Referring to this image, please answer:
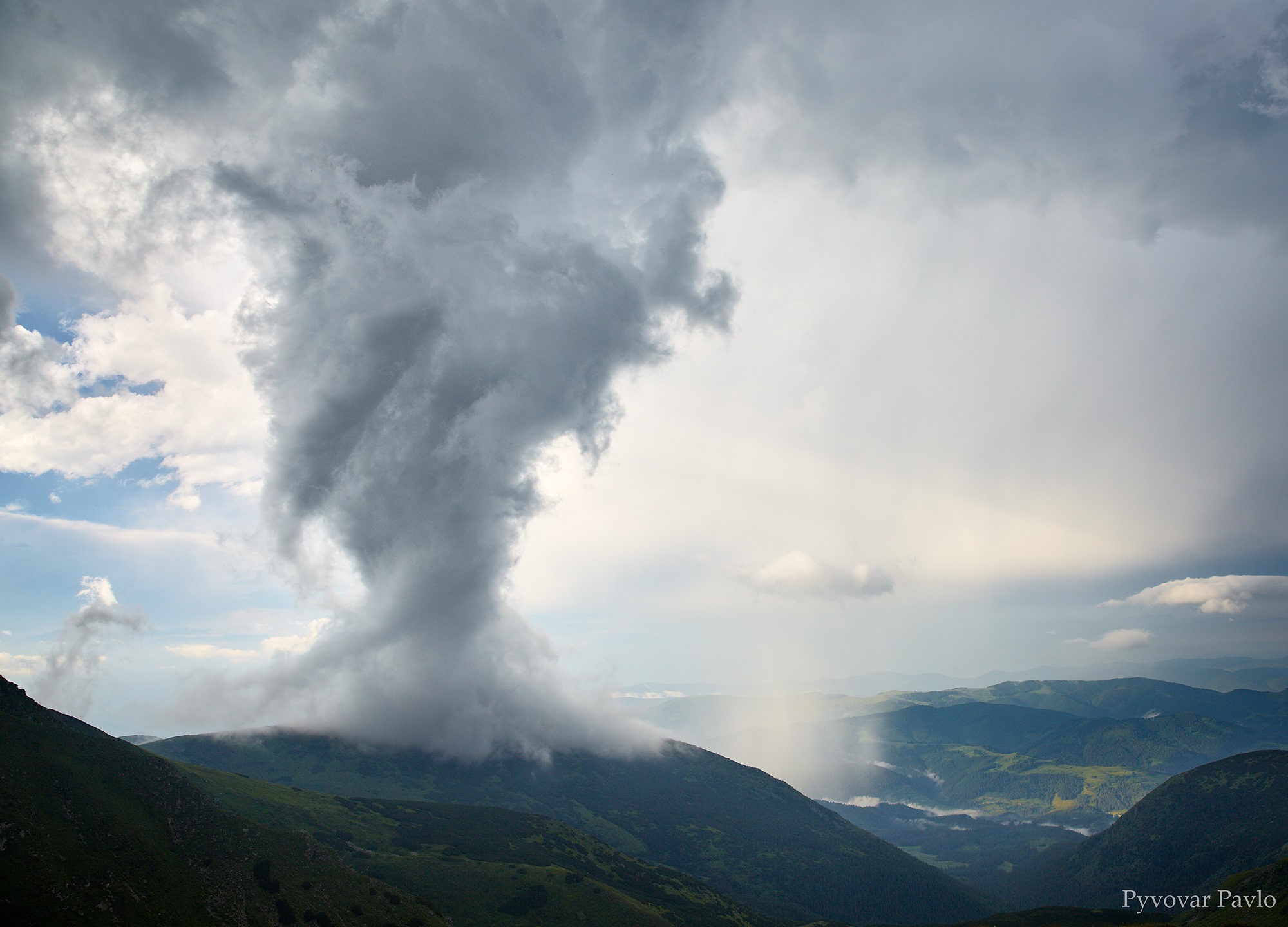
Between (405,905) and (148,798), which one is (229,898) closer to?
(148,798)

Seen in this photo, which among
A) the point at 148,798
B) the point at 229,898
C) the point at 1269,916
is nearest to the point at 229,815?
the point at 148,798

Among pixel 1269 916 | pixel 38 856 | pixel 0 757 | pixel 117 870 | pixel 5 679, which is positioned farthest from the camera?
pixel 1269 916

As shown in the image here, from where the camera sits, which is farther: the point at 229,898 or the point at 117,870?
the point at 229,898

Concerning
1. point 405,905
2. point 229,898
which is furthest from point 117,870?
point 405,905

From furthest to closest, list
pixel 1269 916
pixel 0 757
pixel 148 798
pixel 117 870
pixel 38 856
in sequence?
pixel 1269 916
pixel 148 798
pixel 0 757
pixel 117 870
pixel 38 856

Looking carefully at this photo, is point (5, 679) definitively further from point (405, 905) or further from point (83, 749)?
point (405, 905)

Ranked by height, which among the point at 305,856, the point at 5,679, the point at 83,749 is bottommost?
the point at 305,856

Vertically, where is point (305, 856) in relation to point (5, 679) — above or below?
below
